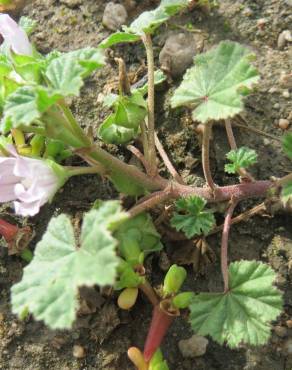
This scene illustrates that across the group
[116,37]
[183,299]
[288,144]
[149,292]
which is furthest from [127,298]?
[116,37]

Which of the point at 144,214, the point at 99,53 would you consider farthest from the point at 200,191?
the point at 99,53

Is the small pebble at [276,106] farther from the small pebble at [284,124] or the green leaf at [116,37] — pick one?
the green leaf at [116,37]

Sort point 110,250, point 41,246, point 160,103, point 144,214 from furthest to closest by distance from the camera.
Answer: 1. point 160,103
2. point 144,214
3. point 41,246
4. point 110,250

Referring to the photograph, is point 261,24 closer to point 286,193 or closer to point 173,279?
point 286,193

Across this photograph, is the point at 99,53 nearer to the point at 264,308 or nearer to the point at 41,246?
the point at 41,246

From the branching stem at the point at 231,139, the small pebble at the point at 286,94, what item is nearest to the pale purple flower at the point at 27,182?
the branching stem at the point at 231,139

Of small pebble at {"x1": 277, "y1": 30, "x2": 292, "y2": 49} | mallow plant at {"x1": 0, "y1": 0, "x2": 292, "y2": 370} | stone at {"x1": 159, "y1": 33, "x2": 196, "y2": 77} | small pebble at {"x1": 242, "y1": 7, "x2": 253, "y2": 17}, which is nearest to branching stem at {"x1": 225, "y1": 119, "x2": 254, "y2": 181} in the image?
mallow plant at {"x1": 0, "y1": 0, "x2": 292, "y2": 370}
